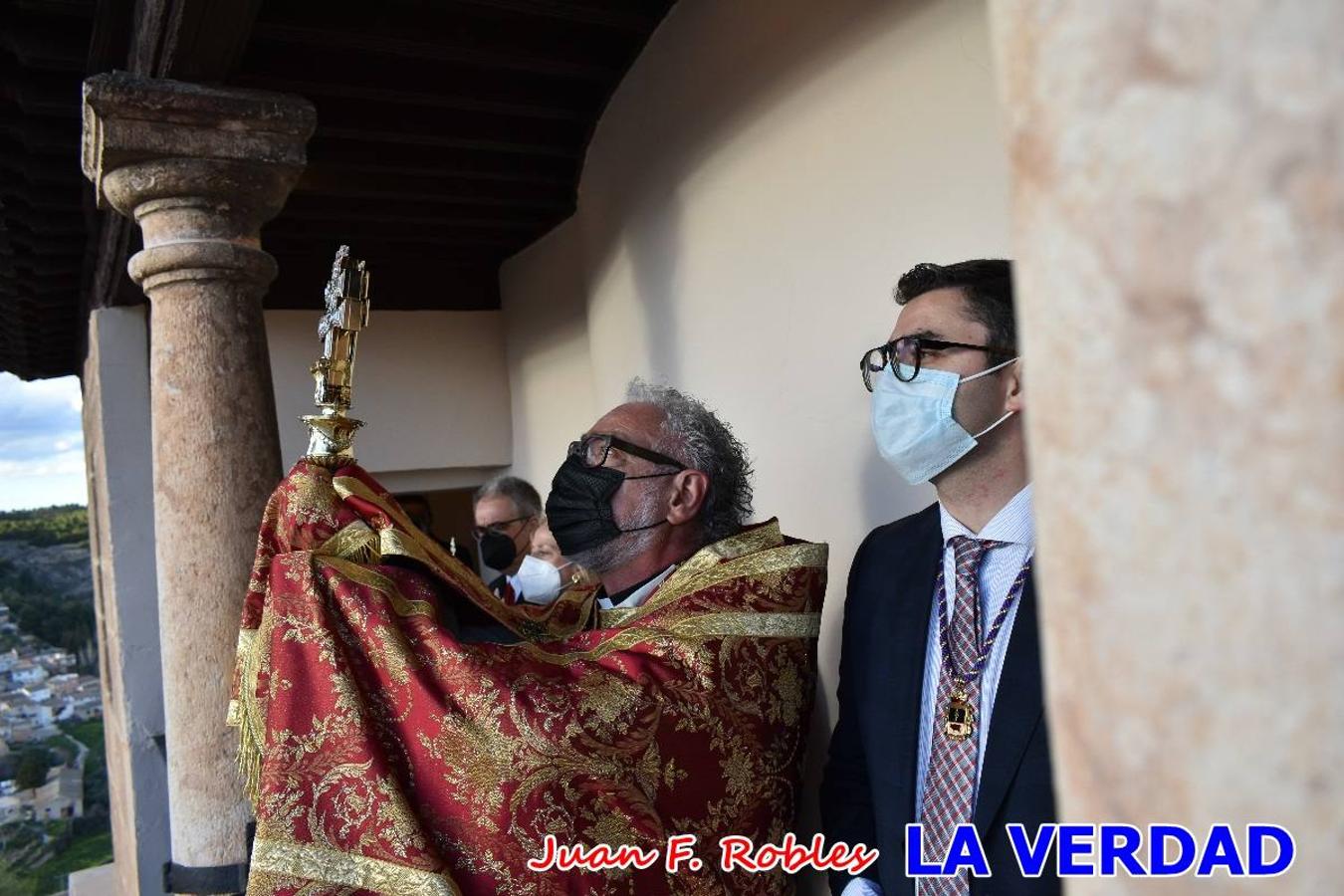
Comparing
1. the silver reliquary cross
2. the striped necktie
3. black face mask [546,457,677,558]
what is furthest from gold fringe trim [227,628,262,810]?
the striped necktie

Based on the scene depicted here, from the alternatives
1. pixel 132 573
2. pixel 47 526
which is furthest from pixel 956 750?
pixel 47 526

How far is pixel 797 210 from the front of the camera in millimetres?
2711

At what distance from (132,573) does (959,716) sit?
4.41m

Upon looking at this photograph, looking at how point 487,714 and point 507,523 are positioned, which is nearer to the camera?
point 487,714

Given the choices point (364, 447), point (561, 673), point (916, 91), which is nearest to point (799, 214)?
point (916, 91)

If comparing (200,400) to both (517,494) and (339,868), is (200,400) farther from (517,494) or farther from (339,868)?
(517,494)

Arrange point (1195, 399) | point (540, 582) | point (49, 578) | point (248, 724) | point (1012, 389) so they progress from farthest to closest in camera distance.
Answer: point (49, 578), point (540, 582), point (248, 724), point (1012, 389), point (1195, 399)

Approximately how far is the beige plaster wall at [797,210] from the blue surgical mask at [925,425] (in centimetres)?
56

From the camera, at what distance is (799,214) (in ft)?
8.87

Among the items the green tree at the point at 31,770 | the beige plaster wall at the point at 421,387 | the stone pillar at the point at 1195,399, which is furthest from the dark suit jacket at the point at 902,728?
the green tree at the point at 31,770

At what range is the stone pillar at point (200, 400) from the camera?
94.1 inches

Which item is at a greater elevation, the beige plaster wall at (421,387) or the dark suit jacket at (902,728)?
the beige plaster wall at (421,387)

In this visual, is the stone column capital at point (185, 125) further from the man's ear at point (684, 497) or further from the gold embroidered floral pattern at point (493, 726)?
the man's ear at point (684, 497)

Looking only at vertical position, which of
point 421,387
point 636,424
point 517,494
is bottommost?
point 517,494
